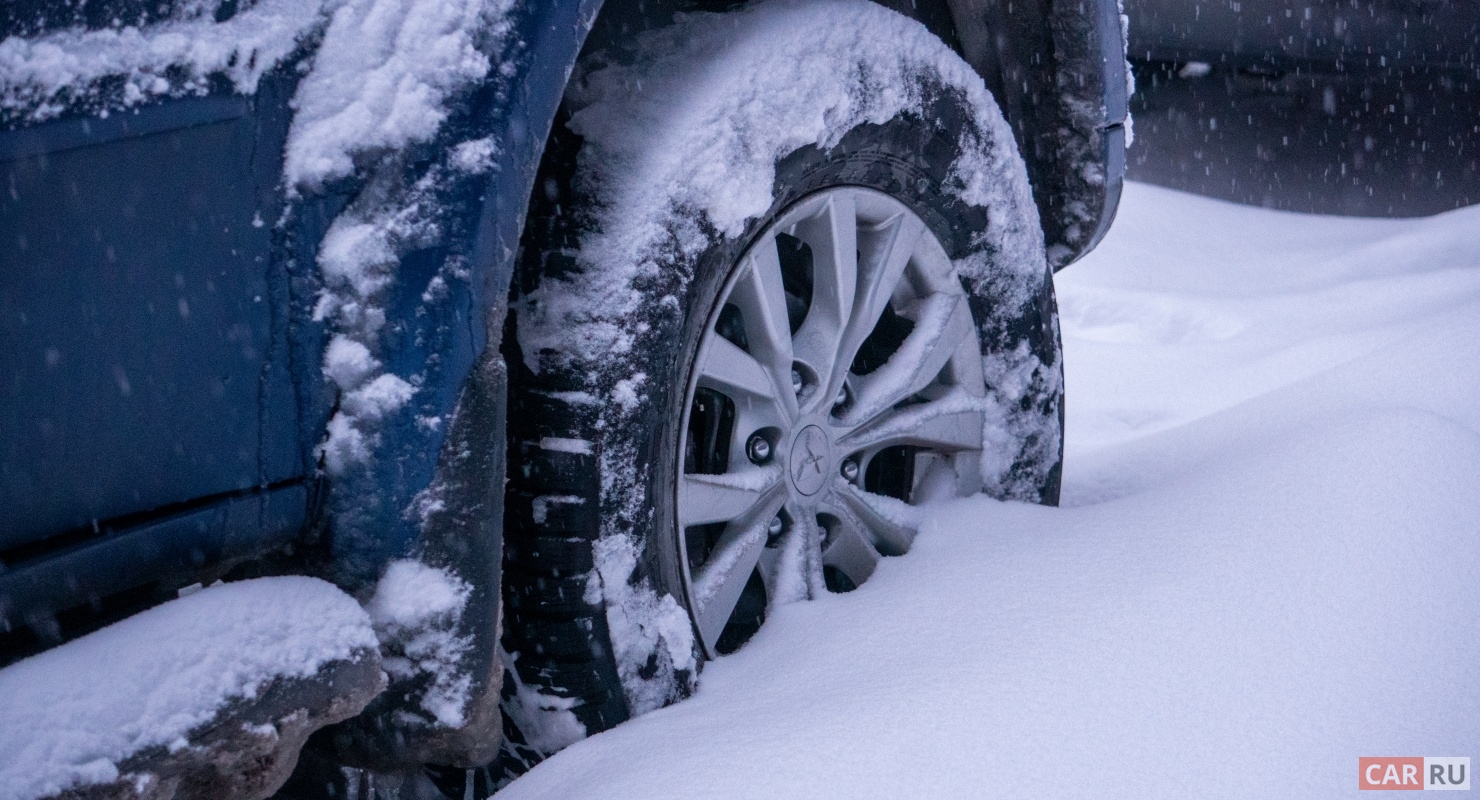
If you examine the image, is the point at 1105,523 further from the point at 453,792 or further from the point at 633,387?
the point at 453,792

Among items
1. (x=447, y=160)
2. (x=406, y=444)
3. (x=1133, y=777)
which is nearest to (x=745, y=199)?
(x=447, y=160)

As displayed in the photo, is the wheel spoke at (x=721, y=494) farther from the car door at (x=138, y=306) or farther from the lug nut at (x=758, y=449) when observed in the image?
the car door at (x=138, y=306)

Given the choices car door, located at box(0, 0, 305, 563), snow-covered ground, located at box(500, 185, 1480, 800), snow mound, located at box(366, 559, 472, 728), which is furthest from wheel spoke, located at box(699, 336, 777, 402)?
car door, located at box(0, 0, 305, 563)

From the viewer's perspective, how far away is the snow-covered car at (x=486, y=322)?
1.04 metres

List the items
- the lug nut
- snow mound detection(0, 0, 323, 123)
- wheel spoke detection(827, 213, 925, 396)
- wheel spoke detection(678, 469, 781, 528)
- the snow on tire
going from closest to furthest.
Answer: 1. snow mound detection(0, 0, 323, 123)
2. the snow on tire
3. wheel spoke detection(678, 469, 781, 528)
4. the lug nut
5. wheel spoke detection(827, 213, 925, 396)

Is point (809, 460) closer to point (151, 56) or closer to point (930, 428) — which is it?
point (930, 428)

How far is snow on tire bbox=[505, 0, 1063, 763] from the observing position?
1420mm

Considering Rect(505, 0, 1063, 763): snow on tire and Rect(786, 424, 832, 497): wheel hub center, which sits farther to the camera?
Rect(786, 424, 832, 497): wheel hub center

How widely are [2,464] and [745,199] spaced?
896mm

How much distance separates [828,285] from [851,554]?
0.45 metres

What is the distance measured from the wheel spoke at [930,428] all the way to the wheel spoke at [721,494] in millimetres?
225

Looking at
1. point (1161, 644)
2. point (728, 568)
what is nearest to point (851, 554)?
point (728, 568)

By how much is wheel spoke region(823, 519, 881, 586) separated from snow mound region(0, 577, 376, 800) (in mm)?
912
